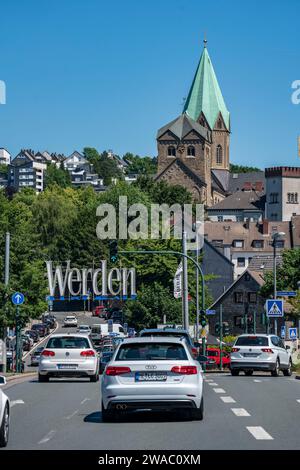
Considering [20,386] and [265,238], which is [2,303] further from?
[265,238]

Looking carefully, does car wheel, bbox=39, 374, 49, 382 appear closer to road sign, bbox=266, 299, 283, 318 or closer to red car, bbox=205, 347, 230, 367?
road sign, bbox=266, 299, 283, 318

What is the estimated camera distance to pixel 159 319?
328 feet

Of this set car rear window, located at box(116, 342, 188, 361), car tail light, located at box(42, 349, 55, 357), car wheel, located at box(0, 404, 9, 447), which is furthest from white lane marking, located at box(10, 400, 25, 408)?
car wheel, located at box(0, 404, 9, 447)

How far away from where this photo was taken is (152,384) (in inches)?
737

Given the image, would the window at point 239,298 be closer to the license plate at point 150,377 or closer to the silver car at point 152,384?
the silver car at point 152,384

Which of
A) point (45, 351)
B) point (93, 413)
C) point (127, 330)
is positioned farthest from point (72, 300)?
point (93, 413)

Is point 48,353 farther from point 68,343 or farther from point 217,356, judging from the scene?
point 217,356

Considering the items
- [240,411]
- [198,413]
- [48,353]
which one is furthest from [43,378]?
[198,413]

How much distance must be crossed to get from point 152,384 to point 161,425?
0.83m

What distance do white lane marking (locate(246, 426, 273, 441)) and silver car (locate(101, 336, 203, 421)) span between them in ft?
5.38

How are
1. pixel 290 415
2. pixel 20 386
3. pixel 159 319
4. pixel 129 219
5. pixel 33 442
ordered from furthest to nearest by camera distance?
1. pixel 129 219
2. pixel 159 319
3. pixel 20 386
4. pixel 290 415
5. pixel 33 442

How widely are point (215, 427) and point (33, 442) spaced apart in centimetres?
320

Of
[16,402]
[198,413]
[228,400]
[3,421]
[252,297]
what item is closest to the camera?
[3,421]

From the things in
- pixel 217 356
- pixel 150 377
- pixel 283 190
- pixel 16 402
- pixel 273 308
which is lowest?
pixel 217 356
